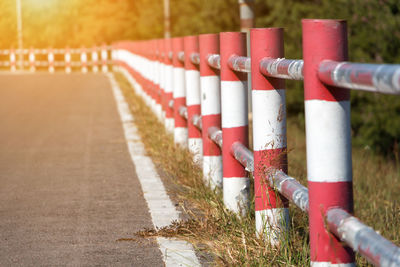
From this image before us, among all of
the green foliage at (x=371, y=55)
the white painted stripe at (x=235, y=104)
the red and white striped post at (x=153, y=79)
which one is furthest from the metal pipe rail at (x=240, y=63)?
the green foliage at (x=371, y=55)

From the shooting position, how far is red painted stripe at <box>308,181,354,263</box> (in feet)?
9.72

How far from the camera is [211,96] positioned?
19.8 feet

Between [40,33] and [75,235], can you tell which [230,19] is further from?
[75,235]

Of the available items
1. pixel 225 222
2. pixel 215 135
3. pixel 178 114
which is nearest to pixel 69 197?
pixel 215 135

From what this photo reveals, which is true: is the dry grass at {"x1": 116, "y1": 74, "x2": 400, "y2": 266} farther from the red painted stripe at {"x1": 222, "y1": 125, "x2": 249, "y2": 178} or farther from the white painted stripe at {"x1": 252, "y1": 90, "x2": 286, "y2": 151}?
the red painted stripe at {"x1": 222, "y1": 125, "x2": 249, "y2": 178}

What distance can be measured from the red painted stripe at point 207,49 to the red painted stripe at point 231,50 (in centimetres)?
86

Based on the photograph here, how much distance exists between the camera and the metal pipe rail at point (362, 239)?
245 cm

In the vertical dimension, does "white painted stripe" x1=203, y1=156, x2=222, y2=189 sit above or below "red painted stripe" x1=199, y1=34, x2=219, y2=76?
below

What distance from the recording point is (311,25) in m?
2.96

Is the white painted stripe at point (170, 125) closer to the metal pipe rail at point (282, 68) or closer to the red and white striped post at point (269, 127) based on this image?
the red and white striped post at point (269, 127)

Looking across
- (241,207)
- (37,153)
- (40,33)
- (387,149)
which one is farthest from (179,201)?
(40,33)

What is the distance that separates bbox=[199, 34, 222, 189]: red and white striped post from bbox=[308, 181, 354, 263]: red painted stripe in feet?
9.10

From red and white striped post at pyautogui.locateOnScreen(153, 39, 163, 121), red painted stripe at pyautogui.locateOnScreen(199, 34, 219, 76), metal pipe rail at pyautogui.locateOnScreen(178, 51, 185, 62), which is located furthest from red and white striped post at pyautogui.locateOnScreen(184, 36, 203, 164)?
red and white striped post at pyautogui.locateOnScreen(153, 39, 163, 121)

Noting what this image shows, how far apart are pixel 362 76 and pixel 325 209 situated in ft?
2.05
